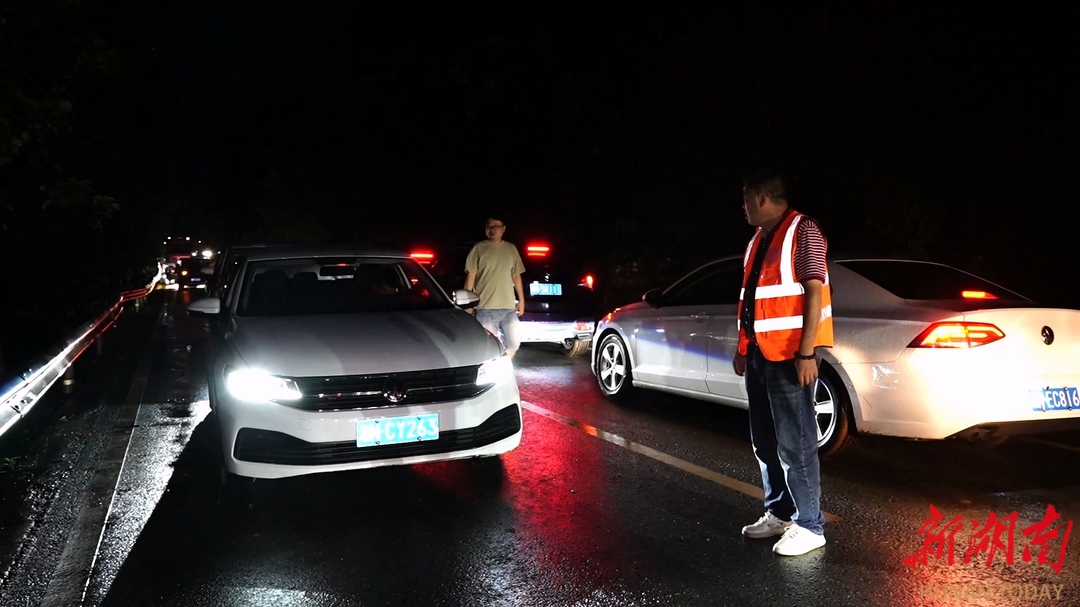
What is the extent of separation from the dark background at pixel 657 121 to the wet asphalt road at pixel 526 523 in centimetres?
393

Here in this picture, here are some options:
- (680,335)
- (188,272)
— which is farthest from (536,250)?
(188,272)

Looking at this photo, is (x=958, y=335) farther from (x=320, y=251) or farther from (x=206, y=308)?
(x=206, y=308)

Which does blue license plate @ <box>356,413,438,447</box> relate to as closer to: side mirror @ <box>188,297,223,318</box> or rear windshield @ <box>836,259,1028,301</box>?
side mirror @ <box>188,297,223,318</box>

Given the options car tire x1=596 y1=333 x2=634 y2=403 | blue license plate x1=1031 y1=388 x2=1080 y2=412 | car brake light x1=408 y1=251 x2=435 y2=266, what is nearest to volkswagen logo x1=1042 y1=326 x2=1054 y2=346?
blue license plate x1=1031 y1=388 x2=1080 y2=412

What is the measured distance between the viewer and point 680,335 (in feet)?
25.0

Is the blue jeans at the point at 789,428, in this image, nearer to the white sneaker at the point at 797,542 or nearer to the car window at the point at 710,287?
the white sneaker at the point at 797,542

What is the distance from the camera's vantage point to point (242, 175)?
7675 cm

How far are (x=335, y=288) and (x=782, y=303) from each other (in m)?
3.93

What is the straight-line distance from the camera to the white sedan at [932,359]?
543 cm

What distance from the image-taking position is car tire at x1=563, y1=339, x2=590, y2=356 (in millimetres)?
11784

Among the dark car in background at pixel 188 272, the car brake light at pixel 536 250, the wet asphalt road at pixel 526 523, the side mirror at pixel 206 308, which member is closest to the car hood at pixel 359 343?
the side mirror at pixel 206 308

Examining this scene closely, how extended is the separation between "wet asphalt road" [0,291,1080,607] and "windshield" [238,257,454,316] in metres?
1.22

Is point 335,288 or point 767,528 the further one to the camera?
point 335,288

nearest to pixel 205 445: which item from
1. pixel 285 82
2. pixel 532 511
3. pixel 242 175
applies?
pixel 532 511
